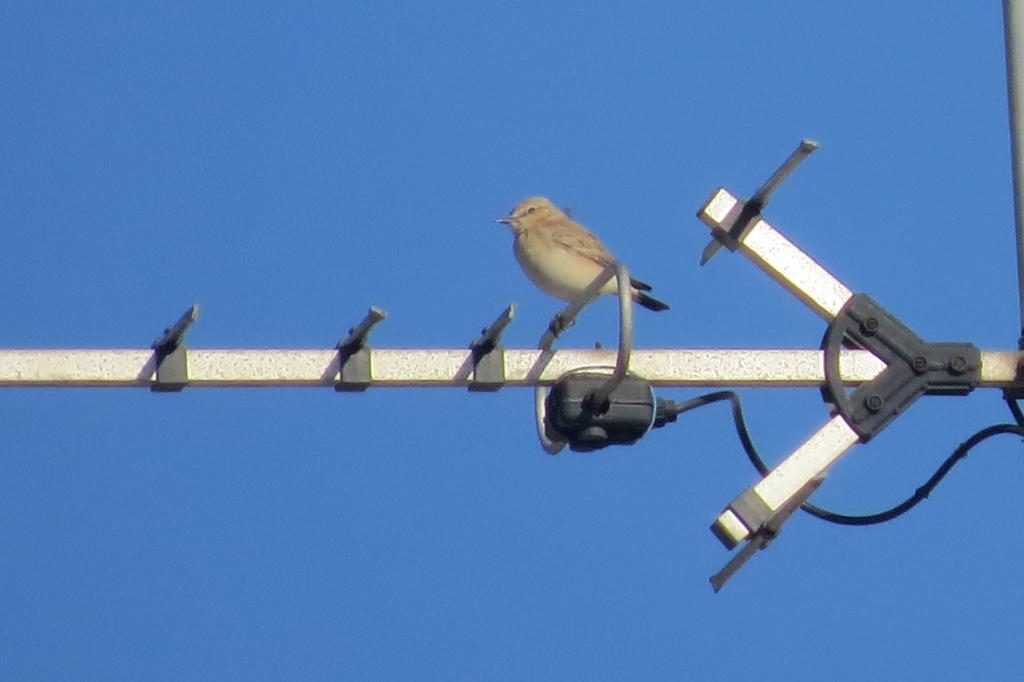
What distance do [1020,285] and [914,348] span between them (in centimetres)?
60

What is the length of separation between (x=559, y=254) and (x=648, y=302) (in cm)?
74

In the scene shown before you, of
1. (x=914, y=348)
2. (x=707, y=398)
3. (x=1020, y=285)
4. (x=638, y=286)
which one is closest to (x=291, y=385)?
(x=707, y=398)

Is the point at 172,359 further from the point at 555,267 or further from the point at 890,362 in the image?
the point at 555,267

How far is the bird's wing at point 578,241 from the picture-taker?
1411cm

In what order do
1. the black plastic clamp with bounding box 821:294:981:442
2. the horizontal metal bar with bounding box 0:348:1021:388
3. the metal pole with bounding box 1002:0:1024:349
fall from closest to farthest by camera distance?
1. the horizontal metal bar with bounding box 0:348:1021:388
2. the black plastic clamp with bounding box 821:294:981:442
3. the metal pole with bounding box 1002:0:1024:349

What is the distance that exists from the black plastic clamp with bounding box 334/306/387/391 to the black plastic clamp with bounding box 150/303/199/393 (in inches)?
19.9

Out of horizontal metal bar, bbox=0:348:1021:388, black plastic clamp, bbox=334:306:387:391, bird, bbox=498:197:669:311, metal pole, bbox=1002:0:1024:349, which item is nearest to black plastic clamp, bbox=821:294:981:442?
horizontal metal bar, bbox=0:348:1021:388

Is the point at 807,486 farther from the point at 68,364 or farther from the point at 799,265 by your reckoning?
the point at 68,364

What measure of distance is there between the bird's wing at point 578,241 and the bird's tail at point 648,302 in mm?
412

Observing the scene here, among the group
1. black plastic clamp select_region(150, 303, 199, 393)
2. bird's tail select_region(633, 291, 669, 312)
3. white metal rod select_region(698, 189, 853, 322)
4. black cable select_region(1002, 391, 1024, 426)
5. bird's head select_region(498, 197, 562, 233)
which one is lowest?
black cable select_region(1002, 391, 1024, 426)

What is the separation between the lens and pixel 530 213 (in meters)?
14.9

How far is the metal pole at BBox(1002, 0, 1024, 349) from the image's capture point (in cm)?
750

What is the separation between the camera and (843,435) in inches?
273

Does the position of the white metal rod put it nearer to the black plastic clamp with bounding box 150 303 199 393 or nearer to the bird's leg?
the bird's leg
